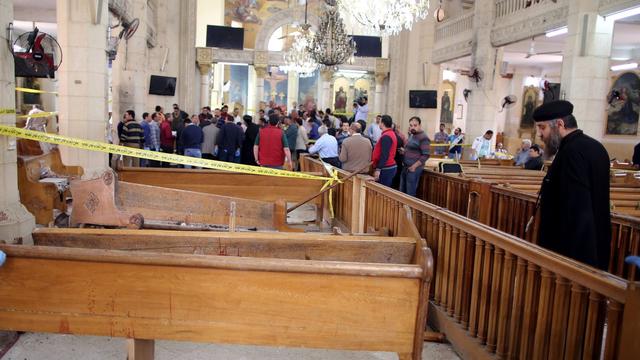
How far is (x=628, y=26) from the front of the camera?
1414cm

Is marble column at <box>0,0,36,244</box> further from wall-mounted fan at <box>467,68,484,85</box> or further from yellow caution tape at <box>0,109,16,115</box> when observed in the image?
wall-mounted fan at <box>467,68,484,85</box>

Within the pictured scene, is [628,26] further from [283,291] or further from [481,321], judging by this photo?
[283,291]

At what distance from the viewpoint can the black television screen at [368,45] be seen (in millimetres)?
24016

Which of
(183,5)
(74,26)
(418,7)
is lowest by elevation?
(74,26)

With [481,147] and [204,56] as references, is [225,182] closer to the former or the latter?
[481,147]

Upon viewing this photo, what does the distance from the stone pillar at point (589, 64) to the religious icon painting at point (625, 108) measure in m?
7.55

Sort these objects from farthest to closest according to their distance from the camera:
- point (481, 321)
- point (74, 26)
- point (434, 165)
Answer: point (434, 165), point (74, 26), point (481, 321)

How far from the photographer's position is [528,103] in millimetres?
24453

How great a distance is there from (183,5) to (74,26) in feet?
38.4

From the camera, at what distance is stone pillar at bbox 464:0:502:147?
1534cm

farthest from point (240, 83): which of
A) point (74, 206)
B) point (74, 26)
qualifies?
point (74, 206)

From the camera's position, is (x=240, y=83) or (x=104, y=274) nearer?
(x=104, y=274)

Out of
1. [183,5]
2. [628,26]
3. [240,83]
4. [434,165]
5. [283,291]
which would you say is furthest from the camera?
[240,83]

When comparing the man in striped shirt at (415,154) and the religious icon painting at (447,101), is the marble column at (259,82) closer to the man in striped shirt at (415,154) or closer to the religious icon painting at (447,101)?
the religious icon painting at (447,101)
